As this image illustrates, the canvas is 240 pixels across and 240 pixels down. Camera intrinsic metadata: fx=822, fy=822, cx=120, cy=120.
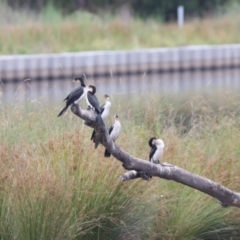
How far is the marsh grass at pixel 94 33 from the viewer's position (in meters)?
16.1

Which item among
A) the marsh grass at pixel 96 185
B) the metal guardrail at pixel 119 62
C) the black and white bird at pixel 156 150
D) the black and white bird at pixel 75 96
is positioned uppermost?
the black and white bird at pixel 75 96

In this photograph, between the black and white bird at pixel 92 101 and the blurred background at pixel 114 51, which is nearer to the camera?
the black and white bird at pixel 92 101

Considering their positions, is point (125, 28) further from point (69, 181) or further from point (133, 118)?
point (69, 181)

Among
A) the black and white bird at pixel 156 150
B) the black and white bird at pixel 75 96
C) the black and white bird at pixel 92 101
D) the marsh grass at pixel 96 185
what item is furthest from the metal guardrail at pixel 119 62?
the black and white bird at pixel 75 96

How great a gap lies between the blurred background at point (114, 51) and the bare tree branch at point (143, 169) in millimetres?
9196

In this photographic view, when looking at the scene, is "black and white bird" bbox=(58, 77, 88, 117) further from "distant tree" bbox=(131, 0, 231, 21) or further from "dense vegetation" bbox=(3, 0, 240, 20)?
"dense vegetation" bbox=(3, 0, 240, 20)

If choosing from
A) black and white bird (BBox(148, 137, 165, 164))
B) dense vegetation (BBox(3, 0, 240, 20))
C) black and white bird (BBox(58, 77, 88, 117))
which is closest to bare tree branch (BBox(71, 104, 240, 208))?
black and white bird (BBox(58, 77, 88, 117))

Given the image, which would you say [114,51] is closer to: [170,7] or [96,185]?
[170,7]

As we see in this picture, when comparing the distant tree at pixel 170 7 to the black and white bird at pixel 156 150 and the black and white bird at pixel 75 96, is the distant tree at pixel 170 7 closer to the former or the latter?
the black and white bird at pixel 156 150

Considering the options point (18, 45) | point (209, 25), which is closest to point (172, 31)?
point (209, 25)

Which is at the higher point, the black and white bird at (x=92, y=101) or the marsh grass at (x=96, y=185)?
the black and white bird at (x=92, y=101)

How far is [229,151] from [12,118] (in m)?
1.42

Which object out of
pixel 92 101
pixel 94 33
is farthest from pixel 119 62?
pixel 92 101

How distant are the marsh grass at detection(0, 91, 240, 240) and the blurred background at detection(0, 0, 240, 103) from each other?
7828mm
